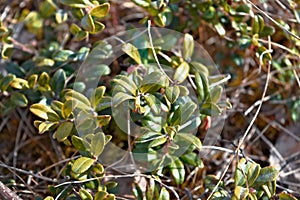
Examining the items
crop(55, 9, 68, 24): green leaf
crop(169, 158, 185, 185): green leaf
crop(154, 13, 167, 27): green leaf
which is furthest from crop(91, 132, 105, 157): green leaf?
crop(55, 9, 68, 24): green leaf

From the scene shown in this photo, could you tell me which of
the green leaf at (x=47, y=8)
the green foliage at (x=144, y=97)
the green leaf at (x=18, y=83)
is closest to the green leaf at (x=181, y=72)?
the green foliage at (x=144, y=97)

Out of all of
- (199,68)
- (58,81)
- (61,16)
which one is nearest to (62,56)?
(58,81)

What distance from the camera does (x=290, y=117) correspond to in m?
1.80

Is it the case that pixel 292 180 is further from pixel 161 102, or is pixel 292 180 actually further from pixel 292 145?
pixel 161 102

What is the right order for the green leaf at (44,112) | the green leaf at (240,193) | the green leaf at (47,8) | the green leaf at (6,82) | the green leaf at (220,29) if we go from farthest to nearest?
the green leaf at (47,8) → the green leaf at (220,29) → the green leaf at (6,82) → the green leaf at (44,112) → the green leaf at (240,193)

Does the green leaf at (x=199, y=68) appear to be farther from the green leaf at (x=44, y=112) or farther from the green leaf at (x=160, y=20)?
the green leaf at (x=44, y=112)

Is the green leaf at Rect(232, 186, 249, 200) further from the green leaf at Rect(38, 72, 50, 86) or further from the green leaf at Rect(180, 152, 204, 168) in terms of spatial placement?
the green leaf at Rect(38, 72, 50, 86)

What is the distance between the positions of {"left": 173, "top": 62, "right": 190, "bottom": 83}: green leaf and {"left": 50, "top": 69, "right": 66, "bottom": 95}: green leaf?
0.34 metres

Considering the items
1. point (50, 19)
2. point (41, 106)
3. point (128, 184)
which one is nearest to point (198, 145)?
point (128, 184)

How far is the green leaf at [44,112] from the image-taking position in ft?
4.36

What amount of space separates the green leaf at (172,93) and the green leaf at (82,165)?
255 millimetres

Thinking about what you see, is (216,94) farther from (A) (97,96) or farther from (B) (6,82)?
(B) (6,82)

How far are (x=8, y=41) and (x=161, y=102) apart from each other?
22.1 inches

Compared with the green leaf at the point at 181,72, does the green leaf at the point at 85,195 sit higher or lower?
lower
